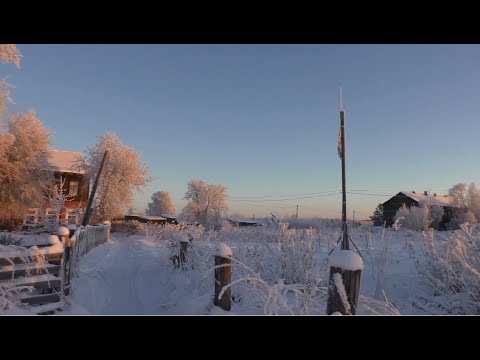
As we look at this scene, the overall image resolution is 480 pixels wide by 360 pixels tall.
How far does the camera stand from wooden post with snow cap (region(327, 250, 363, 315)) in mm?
1913

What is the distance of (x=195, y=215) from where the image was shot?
36.9 m

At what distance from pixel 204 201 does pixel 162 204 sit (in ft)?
45.5

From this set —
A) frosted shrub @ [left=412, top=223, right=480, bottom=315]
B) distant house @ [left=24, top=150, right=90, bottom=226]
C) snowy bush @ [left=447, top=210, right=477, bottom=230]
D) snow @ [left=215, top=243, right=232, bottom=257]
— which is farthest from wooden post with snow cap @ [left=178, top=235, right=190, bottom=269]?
snowy bush @ [left=447, top=210, right=477, bottom=230]

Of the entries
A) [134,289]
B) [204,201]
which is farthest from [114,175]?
[134,289]

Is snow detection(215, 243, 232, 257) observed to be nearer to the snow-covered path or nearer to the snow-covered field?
the snow-covered field

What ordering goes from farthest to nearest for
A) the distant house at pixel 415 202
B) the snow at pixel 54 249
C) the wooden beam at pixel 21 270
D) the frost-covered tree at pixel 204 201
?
the frost-covered tree at pixel 204 201 < the distant house at pixel 415 202 < the snow at pixel 54 249 < the wooden beam at pixel 21 270

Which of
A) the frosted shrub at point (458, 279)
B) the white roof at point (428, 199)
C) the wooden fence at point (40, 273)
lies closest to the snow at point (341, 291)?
the frosted shrub at point (458, 279)

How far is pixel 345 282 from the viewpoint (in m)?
1.93

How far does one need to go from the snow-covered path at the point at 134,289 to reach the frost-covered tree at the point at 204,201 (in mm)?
25462

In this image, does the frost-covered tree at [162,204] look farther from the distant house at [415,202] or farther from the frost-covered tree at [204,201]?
the distant house at [415,202]

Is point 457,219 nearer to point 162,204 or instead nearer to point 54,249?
point 54,249

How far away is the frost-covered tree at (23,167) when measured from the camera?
18.3 meters
